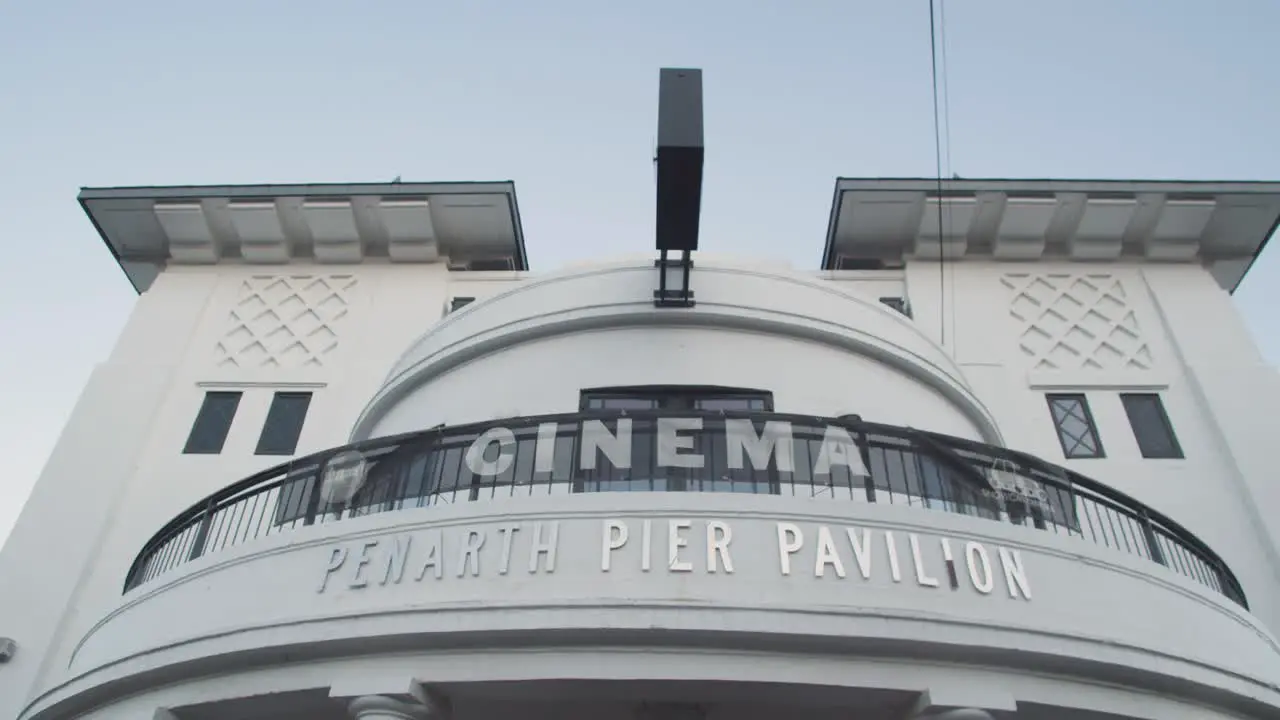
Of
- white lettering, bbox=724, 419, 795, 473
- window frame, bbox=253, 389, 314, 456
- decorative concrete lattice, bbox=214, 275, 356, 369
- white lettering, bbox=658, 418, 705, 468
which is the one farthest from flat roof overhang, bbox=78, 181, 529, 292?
white lettering, bbox=724, 419, 795, 473

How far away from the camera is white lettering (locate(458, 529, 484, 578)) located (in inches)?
279

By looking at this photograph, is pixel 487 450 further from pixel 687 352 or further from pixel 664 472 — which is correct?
pixel 687 352

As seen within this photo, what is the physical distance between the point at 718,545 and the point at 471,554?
1889 millimetres

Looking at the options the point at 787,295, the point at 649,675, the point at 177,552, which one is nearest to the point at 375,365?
the point at 177,552

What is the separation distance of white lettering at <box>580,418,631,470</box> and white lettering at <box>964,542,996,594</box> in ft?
9.27

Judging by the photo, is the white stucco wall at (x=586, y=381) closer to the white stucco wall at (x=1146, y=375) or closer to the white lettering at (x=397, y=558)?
the white stucco wall at (x=1146, y=375)

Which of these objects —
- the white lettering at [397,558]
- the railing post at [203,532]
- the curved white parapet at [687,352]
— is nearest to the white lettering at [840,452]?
the curved white parapet at [687,352]

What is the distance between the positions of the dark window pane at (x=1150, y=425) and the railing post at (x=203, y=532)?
14.0 m

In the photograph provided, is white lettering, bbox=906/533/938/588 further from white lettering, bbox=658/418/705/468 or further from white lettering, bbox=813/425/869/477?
white lettering, bbox=658/418/705/468

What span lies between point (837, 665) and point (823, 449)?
2.12m

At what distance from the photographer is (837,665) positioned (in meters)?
6.63

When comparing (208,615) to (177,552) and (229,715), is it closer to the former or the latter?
(229,715)

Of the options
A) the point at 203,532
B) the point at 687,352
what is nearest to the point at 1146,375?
the point at 687,352

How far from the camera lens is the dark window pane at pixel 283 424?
16141mm
